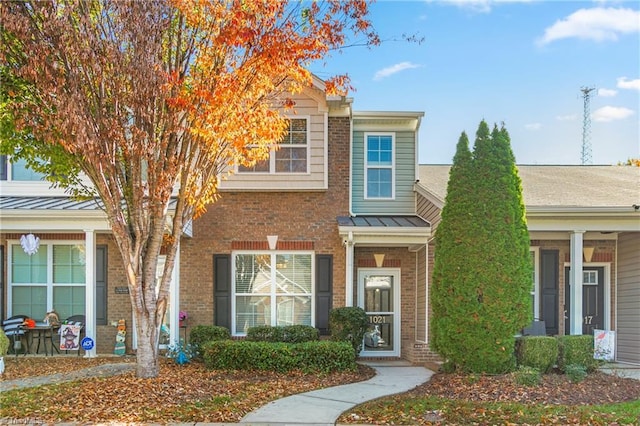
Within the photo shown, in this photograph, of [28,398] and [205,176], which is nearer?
[28,398]

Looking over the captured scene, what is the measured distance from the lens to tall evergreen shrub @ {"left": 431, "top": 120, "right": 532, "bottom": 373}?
8.98 meters

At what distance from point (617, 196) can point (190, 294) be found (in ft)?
30.7

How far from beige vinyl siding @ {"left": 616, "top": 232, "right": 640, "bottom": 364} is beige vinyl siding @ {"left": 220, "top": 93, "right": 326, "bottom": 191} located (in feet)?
22.3

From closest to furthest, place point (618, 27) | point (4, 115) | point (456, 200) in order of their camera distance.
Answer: point (4, 115), point (456, 200), point (618, 27)

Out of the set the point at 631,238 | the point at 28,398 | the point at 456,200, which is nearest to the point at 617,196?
the point at 631,238

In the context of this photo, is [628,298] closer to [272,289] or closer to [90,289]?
[272,289]

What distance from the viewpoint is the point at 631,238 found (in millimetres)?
12141

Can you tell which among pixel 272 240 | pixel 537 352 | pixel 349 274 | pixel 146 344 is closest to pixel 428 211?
pixel 349 274

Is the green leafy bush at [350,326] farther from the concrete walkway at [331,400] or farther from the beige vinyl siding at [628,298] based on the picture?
the beige vinyl siding at [628,298]

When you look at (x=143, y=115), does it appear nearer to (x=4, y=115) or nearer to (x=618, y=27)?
(x=4, y=115)

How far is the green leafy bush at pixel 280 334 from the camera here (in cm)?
1149

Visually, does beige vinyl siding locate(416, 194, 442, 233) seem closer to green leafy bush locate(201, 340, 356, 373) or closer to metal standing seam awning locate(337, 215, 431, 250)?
metal standing seam awning locate(337, 215, 431, 250)

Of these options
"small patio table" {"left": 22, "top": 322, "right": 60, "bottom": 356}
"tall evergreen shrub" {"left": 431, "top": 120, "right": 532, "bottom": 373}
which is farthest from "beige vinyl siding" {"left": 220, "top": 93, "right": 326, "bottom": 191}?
"small patio table" {"left": 22, "top": 322, "right": 60, "bottom": 356}

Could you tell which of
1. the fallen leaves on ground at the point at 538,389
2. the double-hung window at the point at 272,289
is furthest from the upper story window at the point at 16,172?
the fallen leaves on ground at the point at 538,389
